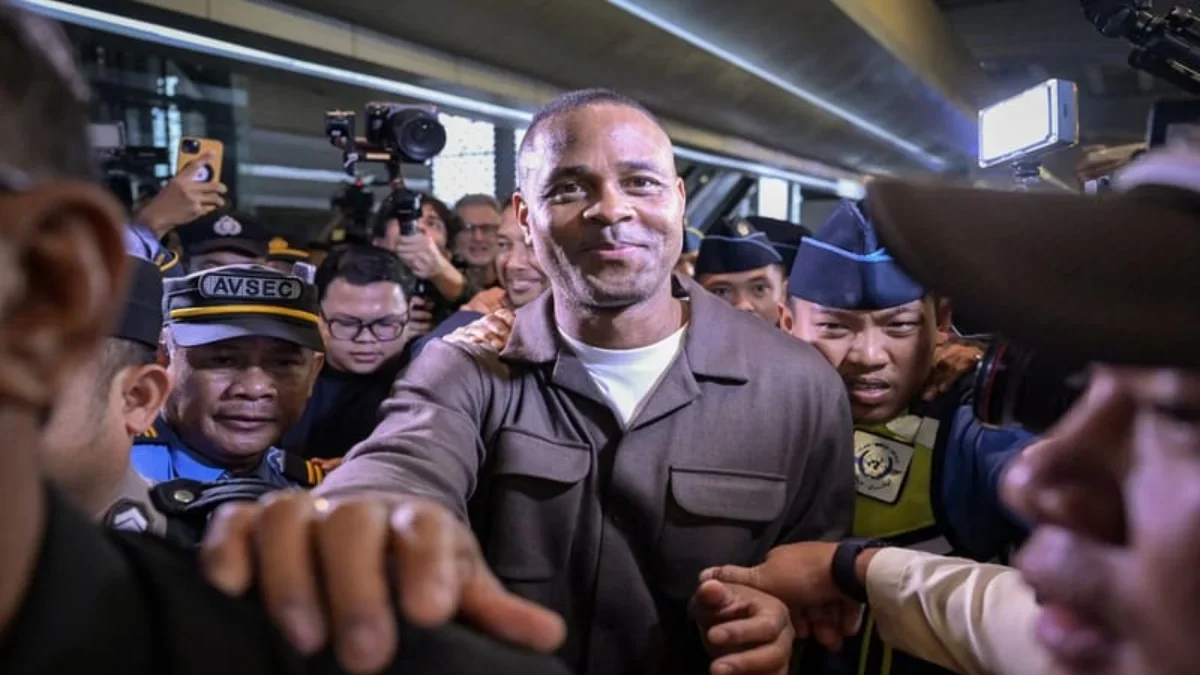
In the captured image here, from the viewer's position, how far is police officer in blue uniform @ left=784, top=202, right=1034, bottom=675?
156cm

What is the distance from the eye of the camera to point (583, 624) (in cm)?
152

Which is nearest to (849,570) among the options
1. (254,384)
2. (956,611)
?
(956,611)

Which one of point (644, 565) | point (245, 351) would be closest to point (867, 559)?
point (644, 565)

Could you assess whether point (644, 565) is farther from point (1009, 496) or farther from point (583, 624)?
point (1009, 496)

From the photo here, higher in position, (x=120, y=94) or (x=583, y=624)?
(x=120, y=94)

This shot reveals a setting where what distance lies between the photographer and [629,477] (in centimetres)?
151

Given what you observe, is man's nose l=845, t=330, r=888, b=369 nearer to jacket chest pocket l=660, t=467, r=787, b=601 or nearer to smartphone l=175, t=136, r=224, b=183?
jacket chest pocket l=660, t=467, r=787, b=601

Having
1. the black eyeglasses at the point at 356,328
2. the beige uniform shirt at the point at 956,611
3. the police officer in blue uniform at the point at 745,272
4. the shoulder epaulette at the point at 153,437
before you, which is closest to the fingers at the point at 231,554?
the beige uniform shirt at the point at 956,611

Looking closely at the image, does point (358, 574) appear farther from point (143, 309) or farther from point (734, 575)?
point (143, 309)

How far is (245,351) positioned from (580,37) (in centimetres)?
315

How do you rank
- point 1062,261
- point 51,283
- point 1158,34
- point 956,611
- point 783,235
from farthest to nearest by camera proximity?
point 783,235 → point 1158,34 → point 956,611 → point 1062,261 → point 51,283

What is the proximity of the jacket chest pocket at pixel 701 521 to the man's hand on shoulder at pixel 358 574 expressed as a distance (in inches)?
30.7

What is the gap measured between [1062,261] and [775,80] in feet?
18.6

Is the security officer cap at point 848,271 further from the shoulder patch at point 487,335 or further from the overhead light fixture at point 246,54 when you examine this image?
the overhead light fixture at point 246,54
